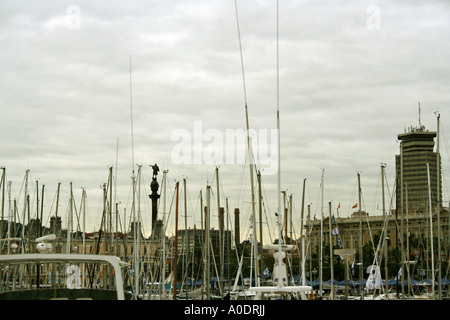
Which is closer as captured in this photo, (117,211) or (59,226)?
(117,211)

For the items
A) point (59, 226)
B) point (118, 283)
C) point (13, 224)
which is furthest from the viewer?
point (59, 226)

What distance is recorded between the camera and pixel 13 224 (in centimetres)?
6103
